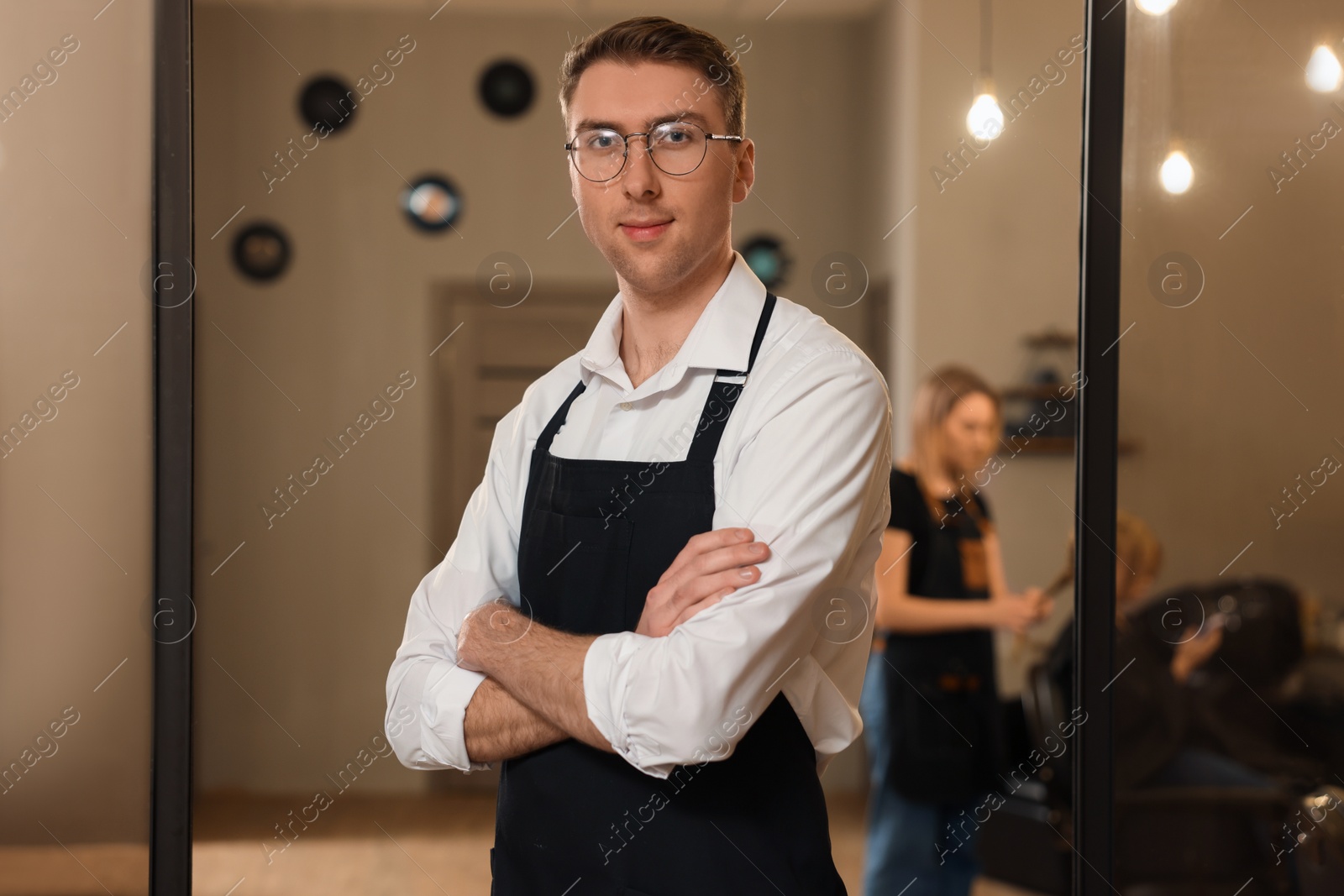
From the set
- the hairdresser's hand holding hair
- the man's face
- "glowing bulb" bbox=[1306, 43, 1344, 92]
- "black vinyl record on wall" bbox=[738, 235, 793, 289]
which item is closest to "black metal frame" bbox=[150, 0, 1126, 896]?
"glowing bulb" bbox=[1306, 43, 1344, 92]

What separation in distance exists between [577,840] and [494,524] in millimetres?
376

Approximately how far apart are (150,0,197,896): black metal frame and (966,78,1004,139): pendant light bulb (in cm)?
194

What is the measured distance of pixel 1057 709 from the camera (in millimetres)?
2436

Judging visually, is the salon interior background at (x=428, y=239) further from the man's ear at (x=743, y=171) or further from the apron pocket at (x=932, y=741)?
the man's ear at (x=743, y=171)

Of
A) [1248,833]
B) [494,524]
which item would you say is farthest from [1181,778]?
[494,524]

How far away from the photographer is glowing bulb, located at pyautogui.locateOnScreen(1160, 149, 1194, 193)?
4.67ft

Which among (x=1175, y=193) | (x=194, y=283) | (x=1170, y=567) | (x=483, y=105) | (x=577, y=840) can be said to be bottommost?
(x=577, y=840)

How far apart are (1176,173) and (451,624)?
1.17 meters

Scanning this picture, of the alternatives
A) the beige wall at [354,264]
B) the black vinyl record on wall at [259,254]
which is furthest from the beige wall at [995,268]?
the black vinyl record on wall at [259,254]

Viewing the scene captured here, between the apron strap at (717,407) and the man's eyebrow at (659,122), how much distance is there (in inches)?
9.2

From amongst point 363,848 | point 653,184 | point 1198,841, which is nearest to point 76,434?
point 653,184

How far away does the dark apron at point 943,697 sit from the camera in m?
2.36

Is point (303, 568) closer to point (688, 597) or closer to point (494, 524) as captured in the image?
point (494, 524)

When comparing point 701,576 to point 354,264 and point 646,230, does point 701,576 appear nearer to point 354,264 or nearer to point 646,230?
point 646,230
